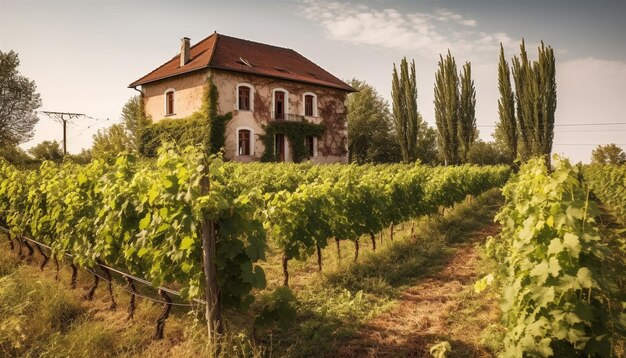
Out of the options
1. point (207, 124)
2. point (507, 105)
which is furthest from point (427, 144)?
point (207, 124)

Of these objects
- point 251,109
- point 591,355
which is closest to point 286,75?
point 251,109

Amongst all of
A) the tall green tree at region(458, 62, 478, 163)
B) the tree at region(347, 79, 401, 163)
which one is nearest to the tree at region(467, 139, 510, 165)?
the tree at region(347, 79, 401, 163)

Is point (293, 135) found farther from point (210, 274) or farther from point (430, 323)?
point (210, 274)

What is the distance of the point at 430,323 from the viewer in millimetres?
4250

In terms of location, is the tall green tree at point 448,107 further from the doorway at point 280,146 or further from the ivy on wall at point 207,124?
the ivy on wall at point 207,124

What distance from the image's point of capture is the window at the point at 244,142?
2117cm

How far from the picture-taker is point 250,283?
3252mm

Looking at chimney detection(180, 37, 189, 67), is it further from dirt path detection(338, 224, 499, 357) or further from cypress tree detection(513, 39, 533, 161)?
cypress tree detection(513, 39, 533, 161)

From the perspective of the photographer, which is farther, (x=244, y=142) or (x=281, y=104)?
(x=281, y=104)

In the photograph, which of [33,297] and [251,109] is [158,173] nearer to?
[33,297]

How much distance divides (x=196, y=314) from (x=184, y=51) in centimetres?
2144

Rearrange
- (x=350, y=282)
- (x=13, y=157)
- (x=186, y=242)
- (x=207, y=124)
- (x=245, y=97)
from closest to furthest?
(x=186, y=242) < (x=350, y=282) < (x=207, y=124) < (x=245, y=97) < (x=13, y=157)

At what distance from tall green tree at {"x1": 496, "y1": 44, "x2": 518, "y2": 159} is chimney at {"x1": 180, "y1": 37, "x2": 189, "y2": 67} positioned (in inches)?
953

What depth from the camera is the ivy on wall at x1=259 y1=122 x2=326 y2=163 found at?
21.8 meters
